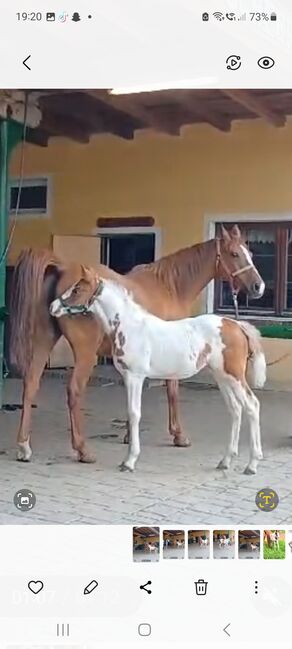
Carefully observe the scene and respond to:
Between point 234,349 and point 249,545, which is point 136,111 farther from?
point 249,545

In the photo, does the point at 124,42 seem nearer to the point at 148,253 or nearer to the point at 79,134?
the point at 79,134

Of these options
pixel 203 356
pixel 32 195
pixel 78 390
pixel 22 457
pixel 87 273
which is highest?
pixel 32 195

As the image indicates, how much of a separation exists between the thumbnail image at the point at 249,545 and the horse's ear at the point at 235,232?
1.26 metres

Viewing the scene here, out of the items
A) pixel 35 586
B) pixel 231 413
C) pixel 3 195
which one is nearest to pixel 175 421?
pixel 231 413

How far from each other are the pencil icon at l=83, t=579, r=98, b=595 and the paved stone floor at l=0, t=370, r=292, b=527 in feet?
0.89

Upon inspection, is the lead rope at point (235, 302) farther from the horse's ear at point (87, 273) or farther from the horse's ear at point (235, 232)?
the horse's ear at point (87, 273)

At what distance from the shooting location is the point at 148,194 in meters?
2.61

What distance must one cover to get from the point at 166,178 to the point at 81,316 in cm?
61

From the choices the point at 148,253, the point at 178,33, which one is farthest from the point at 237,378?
the point at 178,33

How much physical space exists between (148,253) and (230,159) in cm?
A: 46

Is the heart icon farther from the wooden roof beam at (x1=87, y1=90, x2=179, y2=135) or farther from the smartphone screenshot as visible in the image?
the wooden roof beam at (x1=87, y1=90, x2=179, y2=135)

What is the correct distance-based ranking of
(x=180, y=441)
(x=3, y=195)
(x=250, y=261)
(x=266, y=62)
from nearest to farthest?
(x=266, y=62) < (x=250, y=261) < (x=3, y=195) < (x=180, y=441)

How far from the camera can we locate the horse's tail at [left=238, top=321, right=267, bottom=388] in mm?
2219

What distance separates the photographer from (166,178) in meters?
2.57
